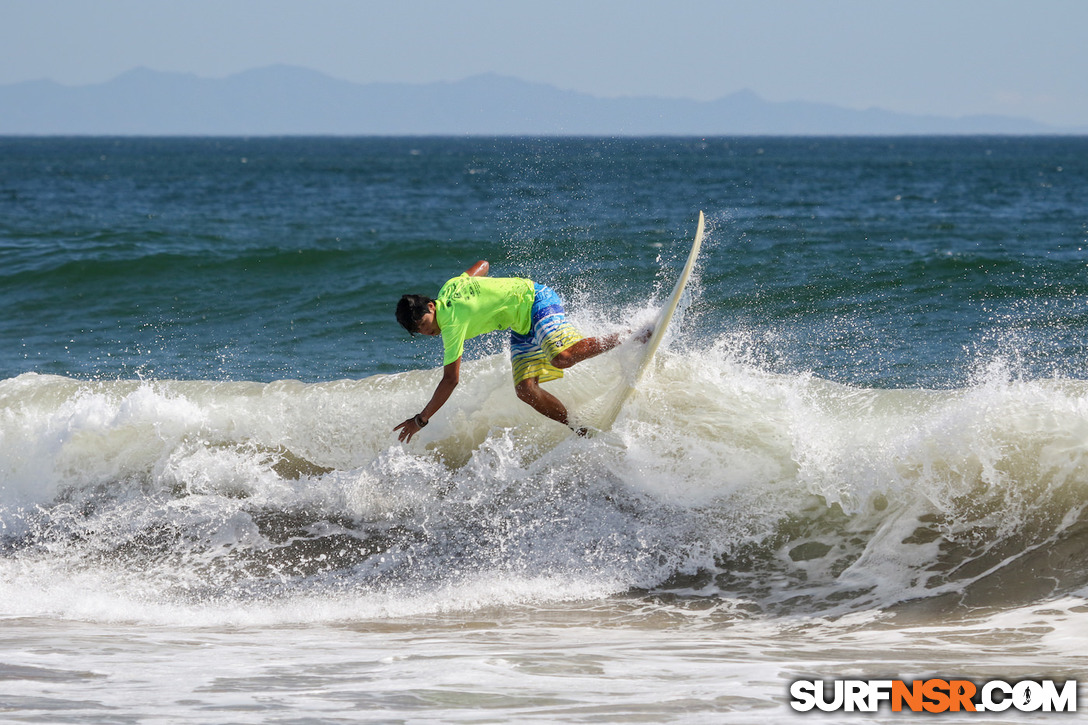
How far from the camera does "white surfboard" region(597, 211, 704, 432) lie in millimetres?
6352

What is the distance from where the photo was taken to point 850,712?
12.0 ft

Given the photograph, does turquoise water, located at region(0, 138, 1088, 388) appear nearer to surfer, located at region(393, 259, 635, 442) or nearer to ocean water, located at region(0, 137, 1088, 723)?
ocean water, located at region(0, 137, 1088, 723)

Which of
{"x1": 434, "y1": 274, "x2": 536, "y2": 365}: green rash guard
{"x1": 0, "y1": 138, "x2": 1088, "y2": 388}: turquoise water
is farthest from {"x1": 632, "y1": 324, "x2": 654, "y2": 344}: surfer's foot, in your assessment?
{"x1": 0, "y1": 138, "x2": 1088, "y2": 388}: turquoise water

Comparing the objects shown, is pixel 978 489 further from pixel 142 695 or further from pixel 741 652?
pixel 142 695

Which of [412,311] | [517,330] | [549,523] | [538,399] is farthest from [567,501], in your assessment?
[412,311]

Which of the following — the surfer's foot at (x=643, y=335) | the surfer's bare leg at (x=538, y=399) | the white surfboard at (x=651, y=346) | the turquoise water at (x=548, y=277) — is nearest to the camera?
the surfer's bare leg at (x=538, y=399)

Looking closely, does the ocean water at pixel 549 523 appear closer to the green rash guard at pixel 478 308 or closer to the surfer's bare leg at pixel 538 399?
the surfer's bare leg at pixel 538 399

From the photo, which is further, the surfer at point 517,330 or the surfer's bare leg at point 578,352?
the surfer's bare leg at point 578,352

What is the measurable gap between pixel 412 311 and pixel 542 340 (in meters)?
0.99

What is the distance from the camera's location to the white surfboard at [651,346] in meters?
6.35

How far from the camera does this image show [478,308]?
5.93 metres

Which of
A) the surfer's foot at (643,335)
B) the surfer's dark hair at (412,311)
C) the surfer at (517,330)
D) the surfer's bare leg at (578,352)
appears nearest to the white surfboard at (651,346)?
the surfer's foot at (643,335)

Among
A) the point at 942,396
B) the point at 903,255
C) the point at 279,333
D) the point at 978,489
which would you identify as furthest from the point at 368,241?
the point at 978,489

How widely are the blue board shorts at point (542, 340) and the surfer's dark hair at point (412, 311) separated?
852 mm
